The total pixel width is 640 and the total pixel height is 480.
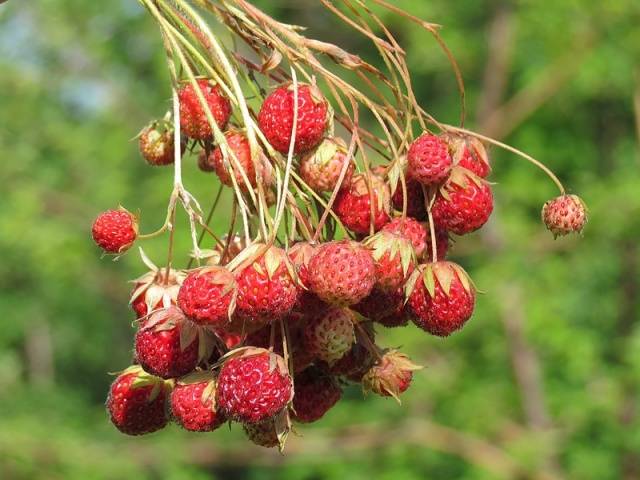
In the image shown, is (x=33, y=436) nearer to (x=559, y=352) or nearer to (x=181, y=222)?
(x=181, y=222)

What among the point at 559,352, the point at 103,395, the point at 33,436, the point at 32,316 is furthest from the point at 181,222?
the point at 103,395

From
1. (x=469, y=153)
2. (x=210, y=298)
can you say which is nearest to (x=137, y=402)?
(x=210, y=298)

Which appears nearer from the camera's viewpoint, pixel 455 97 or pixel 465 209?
pixel 465 209

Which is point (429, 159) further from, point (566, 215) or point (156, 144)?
point (156, 144)

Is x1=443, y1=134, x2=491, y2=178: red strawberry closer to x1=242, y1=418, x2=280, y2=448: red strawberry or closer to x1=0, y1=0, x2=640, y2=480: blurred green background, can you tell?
x1=242, y1=418, x2=280, y2=448: red strawberry

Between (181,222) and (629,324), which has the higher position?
(181,222)

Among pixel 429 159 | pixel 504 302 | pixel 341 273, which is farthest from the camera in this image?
pixel 504 302

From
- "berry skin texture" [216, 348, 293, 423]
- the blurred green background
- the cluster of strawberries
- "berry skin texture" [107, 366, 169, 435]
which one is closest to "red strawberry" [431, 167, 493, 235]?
the cluster of strawberries
